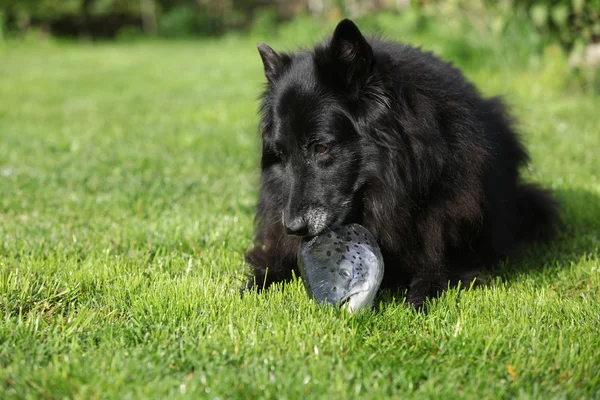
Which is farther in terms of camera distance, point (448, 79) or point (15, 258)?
point (15, 258)

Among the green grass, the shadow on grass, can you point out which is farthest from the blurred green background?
the green grass

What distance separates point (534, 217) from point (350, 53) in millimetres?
2054

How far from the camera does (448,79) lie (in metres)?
3.29


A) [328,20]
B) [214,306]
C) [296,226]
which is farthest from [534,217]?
[328,20]

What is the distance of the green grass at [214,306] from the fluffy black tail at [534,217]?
140mm

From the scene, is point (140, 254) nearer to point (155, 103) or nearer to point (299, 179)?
point (299, 179)

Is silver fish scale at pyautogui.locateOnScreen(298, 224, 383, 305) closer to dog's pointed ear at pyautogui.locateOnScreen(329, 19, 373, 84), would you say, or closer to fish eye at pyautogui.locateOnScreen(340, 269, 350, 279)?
fish eye at pyautogui.locateOnScreen(340, 269, 350, 279)

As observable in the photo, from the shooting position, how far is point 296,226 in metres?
2.97

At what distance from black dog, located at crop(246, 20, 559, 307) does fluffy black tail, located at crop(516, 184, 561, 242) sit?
2.42 feet

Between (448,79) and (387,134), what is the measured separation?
2.14 feet

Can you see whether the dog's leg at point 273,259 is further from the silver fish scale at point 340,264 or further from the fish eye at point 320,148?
the fish eye at point 320,148

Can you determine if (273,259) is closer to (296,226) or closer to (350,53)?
(296,226)

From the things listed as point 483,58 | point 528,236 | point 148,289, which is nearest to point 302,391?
point 148,289

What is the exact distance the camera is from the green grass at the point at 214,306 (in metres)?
2.24
